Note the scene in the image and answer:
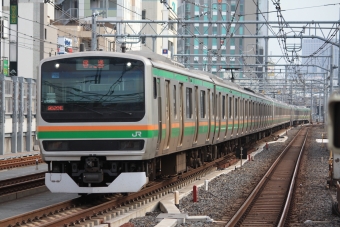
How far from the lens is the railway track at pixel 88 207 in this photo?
998 centimetres

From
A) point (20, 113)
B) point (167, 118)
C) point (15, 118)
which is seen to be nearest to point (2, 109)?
point (15, 118)

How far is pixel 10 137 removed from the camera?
29.0 metres

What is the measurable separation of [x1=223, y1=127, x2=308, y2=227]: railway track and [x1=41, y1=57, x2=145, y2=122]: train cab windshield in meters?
2.42

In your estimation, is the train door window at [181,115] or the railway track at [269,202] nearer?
the railway track at [269,202]

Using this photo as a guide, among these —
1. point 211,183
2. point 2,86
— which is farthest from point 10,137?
point 211,183

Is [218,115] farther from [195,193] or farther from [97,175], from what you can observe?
[97,175]

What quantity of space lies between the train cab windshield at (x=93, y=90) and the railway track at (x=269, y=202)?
2420 millimetres

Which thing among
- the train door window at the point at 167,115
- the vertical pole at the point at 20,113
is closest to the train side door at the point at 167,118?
the train door window at the point at 167,115

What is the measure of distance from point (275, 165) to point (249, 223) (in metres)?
13.1

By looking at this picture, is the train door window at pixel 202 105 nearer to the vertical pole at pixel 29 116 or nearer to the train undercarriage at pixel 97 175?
the train undercarriage at pixel 97 175

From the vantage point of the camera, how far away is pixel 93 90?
11.8m

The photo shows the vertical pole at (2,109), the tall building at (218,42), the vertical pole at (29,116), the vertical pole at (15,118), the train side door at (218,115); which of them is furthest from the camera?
the tall building at (218,42)

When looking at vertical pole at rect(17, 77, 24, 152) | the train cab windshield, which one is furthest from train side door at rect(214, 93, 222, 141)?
vertical pole at rect(17, 77, 24, 152)

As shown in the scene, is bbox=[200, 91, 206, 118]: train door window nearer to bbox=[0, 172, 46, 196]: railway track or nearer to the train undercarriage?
bbox=[0, 172, 46, 196]: railway track
